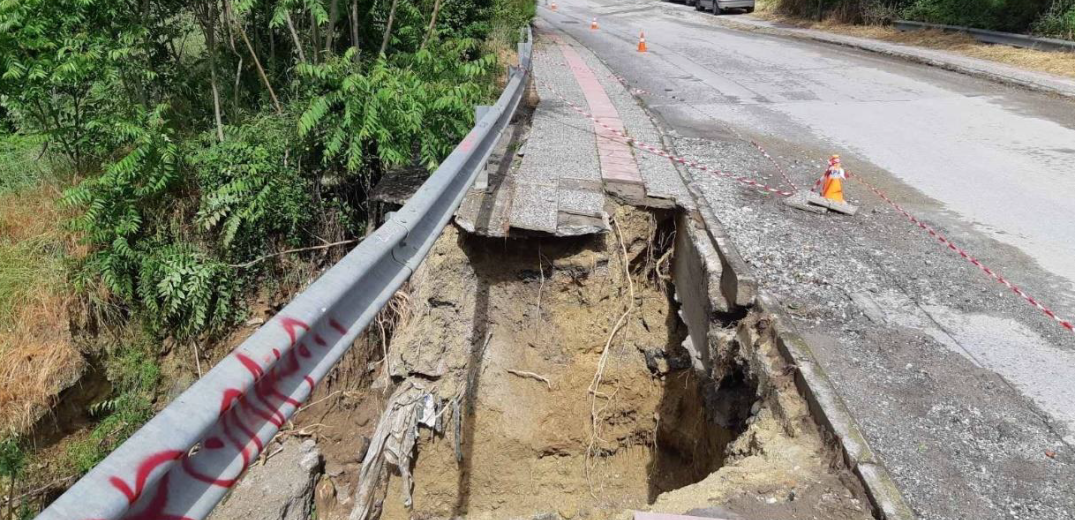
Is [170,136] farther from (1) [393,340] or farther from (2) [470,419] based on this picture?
(2) [470,419]

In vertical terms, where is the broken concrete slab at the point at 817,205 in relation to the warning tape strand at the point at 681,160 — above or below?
below

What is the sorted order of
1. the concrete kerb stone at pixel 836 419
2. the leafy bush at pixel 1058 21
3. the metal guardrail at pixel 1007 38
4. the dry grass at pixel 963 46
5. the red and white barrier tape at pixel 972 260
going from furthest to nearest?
the leafy bush at pixel 1058 21, the metal guardrail at pixel 1007 38, the dry grass at pixel 963 46, the red and white barrier tape at pixel 972 260, the concrete kerb stone at pixel 836 419

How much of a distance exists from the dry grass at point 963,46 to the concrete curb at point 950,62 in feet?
1.49

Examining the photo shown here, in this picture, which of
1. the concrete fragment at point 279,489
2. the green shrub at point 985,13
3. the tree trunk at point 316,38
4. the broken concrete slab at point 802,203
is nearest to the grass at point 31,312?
the concrete fragment at point 279,489

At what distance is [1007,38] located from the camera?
14.9 m

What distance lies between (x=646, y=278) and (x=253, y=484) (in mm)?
3845

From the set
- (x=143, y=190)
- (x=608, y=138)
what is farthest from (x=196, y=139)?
(x=608, y=138)

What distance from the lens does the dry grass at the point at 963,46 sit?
12.6m

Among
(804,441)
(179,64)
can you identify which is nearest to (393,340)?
(804,441)

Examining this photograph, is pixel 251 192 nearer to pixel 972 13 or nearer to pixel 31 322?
pixel 31 322

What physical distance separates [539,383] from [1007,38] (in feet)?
50.6

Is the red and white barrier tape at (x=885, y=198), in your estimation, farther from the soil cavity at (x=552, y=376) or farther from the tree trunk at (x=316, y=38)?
the tree trunk at (x=316, y=38)

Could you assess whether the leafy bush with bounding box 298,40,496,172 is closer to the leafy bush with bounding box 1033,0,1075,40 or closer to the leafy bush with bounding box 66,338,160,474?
the leafy bush with bounding box 66,338,160,474

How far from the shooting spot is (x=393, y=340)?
562 cm
